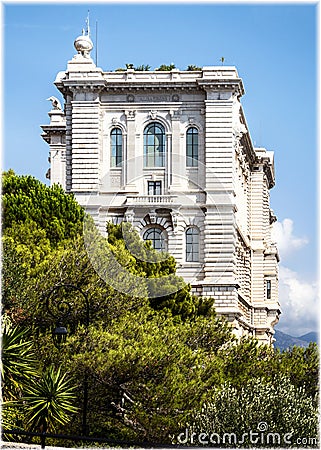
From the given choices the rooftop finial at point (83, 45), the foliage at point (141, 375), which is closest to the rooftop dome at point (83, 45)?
the rooftop finial at point (83, 45)

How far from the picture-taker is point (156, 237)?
57.0m

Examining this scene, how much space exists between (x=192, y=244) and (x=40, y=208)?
12379 millimetres

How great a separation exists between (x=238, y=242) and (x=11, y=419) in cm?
3620

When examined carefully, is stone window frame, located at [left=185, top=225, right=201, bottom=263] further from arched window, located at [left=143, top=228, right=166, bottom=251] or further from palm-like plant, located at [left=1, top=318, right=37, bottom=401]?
palm-like plant, located at [left=1, top=318, right=37, bottom=401]

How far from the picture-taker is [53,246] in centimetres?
4347

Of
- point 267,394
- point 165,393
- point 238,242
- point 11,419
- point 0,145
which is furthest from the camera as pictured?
point 238,242

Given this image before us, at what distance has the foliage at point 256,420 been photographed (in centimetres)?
2830

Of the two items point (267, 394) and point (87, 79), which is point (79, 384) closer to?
point (267, 394)

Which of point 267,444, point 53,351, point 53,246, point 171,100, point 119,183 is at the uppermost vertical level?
point 171,100

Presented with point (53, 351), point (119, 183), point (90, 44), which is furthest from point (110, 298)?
point (90, 44)

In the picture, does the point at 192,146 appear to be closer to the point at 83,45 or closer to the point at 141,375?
the point at 83,45

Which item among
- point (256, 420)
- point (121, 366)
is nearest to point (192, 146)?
point (121, 366)

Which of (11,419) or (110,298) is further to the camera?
(110,298)

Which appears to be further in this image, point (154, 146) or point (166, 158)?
point (154, 146)
